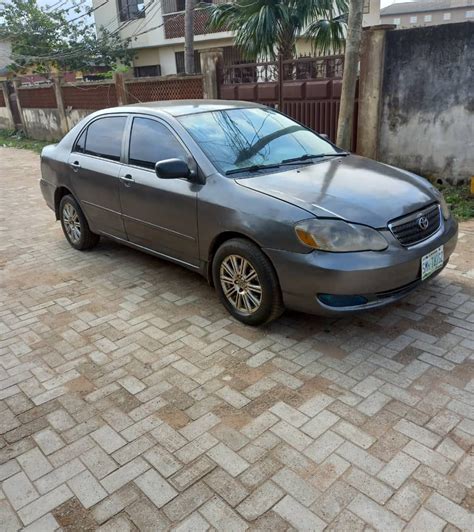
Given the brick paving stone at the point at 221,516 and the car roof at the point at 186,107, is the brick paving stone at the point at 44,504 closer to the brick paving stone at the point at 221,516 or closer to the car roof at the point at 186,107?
the brick paving stone at the point at 221,516

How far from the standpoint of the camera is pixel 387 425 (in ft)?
8.49

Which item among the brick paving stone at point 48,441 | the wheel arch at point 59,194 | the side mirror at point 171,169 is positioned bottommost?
the brick paving stone at point 48,441

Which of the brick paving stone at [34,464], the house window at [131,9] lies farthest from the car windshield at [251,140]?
the house window at [131,9]

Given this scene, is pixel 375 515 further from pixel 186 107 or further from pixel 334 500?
pixel 186 107

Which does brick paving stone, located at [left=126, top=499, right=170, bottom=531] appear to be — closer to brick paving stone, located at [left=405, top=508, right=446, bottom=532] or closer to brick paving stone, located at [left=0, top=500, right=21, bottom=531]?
brick paving stone, located at [left=0, top=500, right=21, bottom=531]

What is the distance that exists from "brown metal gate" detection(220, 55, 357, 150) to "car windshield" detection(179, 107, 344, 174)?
357cm

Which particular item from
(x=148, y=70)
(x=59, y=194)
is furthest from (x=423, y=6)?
(x=59, y=194)

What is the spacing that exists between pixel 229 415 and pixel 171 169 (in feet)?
6.10

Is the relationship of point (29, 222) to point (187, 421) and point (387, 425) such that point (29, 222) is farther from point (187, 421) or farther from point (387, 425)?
point (387, 425)

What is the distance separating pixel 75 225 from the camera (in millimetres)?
5578

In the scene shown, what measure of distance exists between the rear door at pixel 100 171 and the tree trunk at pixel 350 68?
130 inches

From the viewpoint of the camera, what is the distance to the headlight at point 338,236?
3088 millimetres

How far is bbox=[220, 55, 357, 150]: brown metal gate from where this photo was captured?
25.5 ft

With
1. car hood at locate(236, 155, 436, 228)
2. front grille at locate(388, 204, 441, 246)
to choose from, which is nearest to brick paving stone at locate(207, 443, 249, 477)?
car hood at locate(236, 155, 436, 228)
